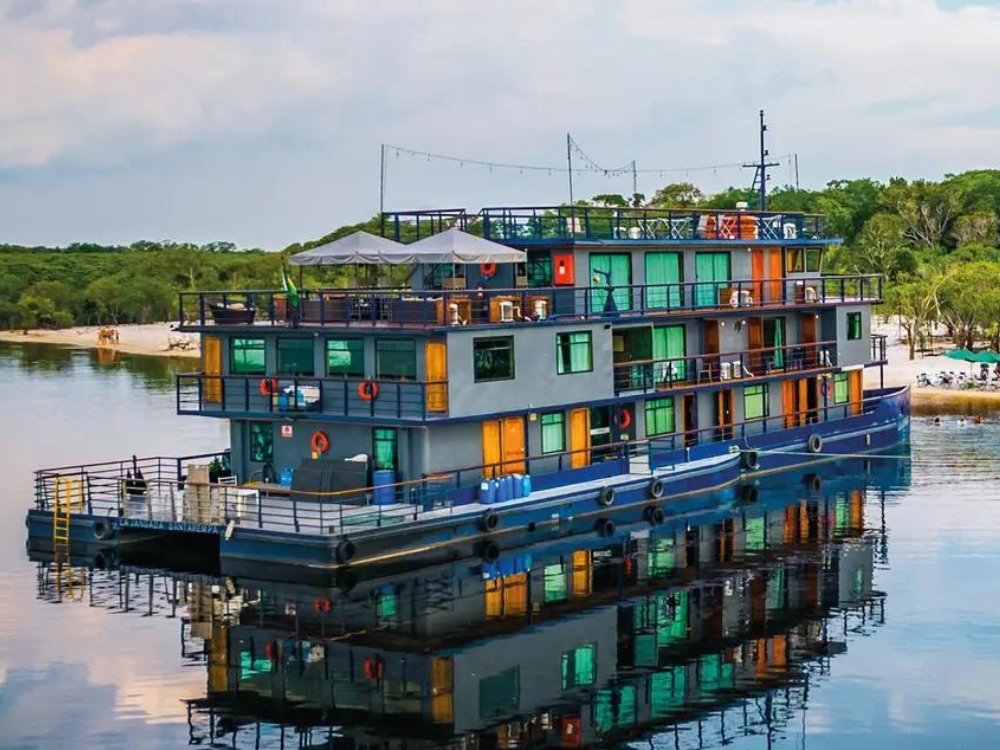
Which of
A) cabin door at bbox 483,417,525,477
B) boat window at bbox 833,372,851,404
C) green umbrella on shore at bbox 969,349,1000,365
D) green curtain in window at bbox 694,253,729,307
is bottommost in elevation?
cabin door at bbox 483,417,525,477

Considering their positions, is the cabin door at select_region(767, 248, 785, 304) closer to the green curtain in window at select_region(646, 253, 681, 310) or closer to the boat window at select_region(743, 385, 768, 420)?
the boat window at select_region(743, 385, 768, 420)

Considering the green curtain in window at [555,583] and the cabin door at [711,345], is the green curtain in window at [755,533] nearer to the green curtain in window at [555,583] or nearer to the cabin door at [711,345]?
the green curtain in window at [555,583]

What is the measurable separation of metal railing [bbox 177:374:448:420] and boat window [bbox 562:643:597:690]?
881cm

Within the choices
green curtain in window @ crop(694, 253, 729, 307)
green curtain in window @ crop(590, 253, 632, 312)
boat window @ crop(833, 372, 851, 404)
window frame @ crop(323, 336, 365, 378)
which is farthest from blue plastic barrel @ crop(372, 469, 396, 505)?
boat window @ crop(833, 372, 851, 404)

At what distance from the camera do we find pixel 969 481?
49375 mm

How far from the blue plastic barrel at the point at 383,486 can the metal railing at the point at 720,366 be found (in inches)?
335

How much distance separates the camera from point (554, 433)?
43125 mm

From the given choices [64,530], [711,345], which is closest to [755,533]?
[711,345]

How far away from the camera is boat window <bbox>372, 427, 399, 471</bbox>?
131 ft

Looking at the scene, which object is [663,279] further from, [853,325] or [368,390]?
[368,390]

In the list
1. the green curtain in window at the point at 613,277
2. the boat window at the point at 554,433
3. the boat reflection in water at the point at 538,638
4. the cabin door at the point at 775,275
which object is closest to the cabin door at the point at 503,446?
the boat window at the point at 554,433

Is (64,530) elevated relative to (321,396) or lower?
lower

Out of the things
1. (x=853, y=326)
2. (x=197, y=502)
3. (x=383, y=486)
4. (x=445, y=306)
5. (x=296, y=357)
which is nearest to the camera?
(x=383, y=486)

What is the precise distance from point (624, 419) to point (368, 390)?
9716mm
